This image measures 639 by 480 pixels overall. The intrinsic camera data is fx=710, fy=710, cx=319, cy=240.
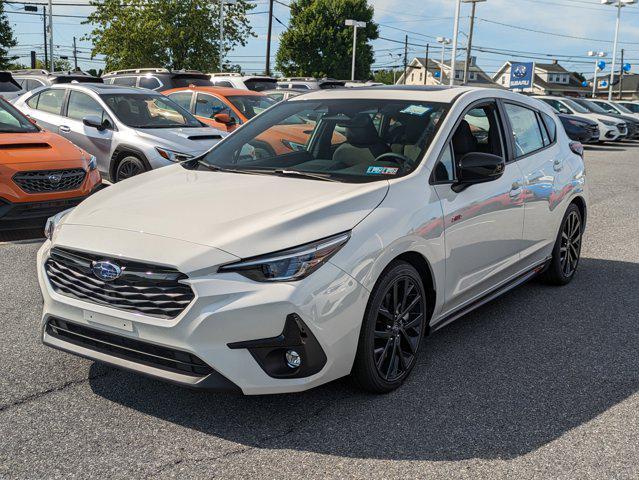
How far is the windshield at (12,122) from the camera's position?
8344 millimetres

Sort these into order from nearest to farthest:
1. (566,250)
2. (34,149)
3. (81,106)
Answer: (566,250), (34,149), (81,106)

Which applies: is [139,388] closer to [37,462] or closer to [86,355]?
[86,355]

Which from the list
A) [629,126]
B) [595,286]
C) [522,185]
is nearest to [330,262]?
[522,185]

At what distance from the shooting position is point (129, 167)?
982cm

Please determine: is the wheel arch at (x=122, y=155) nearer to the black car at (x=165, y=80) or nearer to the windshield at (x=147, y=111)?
the windshield at (x=147, y=111)

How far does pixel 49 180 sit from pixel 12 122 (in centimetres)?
143

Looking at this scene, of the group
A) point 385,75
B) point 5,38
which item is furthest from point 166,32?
point 385,75

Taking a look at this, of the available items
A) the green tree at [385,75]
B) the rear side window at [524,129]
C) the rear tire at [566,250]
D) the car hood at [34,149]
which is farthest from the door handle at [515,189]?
the green tree at [385,75]

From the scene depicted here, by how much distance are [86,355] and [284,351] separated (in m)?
0.98

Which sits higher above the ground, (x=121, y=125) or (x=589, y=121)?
(x=121, y=125)

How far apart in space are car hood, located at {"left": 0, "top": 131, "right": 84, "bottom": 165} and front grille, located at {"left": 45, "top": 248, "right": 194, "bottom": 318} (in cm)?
450

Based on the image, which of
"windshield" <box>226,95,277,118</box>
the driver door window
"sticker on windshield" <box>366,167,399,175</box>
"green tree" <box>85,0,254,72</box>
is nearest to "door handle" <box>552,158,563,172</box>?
"sticker on windshield" <box>366,167,399,175</box>

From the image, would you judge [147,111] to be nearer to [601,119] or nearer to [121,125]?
[121,125]

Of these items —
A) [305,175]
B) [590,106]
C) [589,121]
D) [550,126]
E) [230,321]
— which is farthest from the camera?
[590,106]
